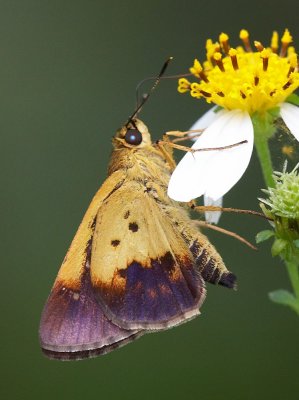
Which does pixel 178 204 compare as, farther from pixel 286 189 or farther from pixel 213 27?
pixel 213 27

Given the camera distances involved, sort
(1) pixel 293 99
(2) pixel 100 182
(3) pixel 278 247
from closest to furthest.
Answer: (3) pixel 278 247 < (1) pixel 293 99 < (2) pixel 100 182

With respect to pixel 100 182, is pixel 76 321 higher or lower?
lower

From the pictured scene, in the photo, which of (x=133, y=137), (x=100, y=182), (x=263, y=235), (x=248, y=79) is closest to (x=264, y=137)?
(x=248, y=79)

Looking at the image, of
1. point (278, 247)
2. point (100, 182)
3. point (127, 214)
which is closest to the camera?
point (278, 247)

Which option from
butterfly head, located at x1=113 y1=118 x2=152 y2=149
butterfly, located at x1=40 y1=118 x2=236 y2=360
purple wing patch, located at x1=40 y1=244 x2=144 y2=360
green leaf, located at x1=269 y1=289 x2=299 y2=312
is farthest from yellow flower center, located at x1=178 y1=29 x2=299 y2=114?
purple wing patch, located at x1=40 y1=244 x2=144 y2=360

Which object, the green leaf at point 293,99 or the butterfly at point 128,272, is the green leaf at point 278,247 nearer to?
the butterfly at point 128,272

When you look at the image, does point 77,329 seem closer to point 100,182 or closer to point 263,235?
point 263,235
